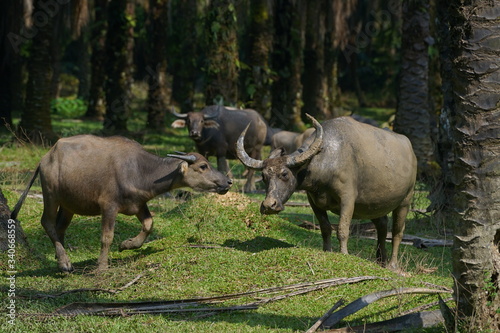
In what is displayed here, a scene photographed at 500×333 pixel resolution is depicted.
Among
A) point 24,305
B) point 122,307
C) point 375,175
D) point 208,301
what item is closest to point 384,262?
point 375,175

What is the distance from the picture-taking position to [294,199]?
15.1m

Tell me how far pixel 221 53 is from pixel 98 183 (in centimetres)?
1027

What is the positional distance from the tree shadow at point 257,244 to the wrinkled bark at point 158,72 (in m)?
16.6

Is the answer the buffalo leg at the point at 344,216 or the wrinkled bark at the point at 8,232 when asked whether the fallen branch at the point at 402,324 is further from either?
the wrinkled bark at the point at 8,232

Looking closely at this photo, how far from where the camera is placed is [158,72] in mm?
26438

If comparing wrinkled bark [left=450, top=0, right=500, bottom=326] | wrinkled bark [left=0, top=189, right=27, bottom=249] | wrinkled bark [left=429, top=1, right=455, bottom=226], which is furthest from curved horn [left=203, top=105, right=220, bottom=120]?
wrinkled bark [left=450, top=0, right=500, bottom=326]

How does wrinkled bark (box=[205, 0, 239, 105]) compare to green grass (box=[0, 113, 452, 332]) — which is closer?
green grass (box=[0, 113, 452, 332])

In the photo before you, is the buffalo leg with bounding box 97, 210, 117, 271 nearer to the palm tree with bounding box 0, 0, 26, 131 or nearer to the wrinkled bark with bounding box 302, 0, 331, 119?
the palm tree with bounding box 0, 0, 26, 131

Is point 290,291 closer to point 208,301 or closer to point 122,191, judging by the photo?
point 208,301

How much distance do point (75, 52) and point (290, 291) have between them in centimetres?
4663

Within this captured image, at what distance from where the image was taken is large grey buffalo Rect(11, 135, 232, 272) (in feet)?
28.7

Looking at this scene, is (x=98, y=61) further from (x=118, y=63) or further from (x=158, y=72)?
(x=118, y=63)

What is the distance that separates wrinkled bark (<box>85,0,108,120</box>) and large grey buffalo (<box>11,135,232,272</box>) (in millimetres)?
18146

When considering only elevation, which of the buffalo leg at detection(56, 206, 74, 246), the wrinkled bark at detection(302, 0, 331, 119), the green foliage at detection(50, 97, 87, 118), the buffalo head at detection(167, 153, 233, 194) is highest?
the buffalo head at detection(167, 153, 233, 194)
